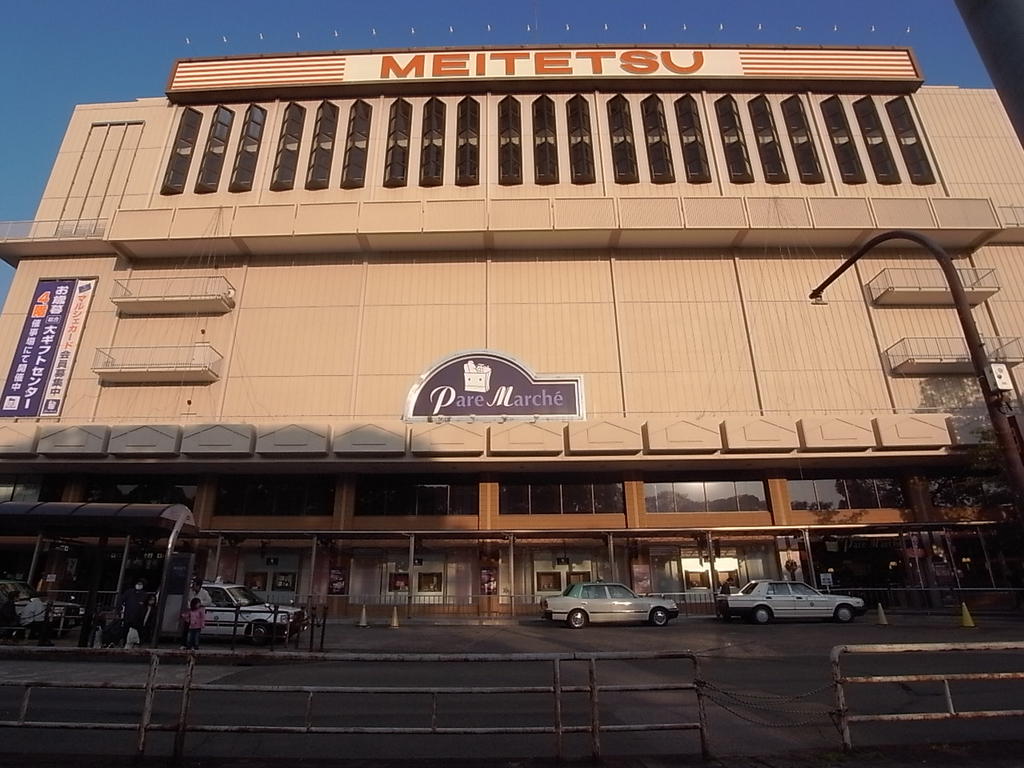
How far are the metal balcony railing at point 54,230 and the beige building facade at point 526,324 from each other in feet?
0.68

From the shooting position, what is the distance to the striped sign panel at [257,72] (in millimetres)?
35188

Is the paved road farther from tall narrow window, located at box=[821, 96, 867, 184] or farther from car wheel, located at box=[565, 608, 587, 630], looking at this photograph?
tall narrow window, located at box=[821, 96, 867, 184]

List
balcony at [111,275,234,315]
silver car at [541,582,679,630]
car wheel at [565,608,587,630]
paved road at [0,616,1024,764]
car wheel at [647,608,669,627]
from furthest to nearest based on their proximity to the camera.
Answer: balcony at [111,275,234,315] → car wheel at [647,608,669,627] → silver car at [541,582,679,630] → car wheel at [565,608,587,630] → paved road at [0,616,1024,764]

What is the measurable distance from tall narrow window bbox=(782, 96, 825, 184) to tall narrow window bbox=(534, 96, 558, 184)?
13535 millimetres

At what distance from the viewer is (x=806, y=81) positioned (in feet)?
114

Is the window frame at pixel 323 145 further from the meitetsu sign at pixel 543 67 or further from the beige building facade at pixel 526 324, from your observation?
the meitetsu sign at pixel 543 67

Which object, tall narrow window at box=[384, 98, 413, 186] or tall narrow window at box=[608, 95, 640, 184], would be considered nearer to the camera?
tall narrow window at box=[608, 95, 640, 184]

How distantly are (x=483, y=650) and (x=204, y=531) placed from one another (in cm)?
1729

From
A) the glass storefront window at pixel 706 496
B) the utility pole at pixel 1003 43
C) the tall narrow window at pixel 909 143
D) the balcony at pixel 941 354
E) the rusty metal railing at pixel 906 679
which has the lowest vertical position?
the rusty metal railing at pixel 906 679

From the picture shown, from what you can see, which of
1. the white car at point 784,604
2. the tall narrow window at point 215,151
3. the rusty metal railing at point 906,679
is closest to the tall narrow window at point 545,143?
the tall narrow window at point 215,151

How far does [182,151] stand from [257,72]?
6.98m

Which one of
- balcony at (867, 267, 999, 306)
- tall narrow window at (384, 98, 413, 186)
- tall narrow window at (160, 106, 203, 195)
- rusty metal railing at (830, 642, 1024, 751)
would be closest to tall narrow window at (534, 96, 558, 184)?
tall narrow window at (384, 98, 413, 186)

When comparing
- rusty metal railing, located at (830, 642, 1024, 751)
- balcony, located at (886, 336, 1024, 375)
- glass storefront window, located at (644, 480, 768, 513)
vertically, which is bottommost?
rusty metal railing, located at (830, 642, 1024, 751)

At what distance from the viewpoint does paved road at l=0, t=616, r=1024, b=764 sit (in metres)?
5.78
